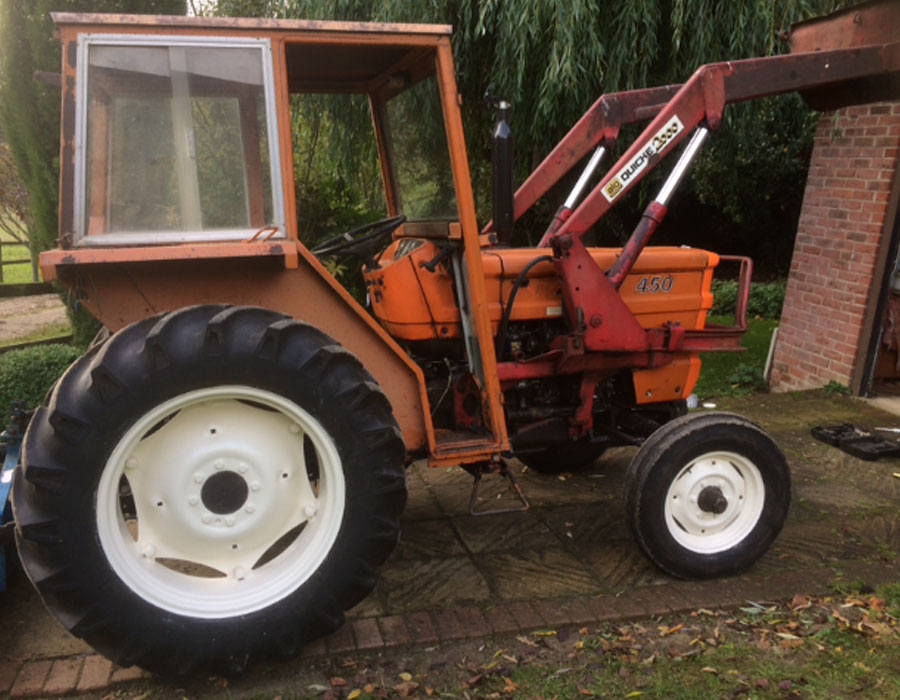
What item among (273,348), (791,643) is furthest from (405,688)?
(791,643)

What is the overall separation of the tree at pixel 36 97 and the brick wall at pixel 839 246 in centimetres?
519

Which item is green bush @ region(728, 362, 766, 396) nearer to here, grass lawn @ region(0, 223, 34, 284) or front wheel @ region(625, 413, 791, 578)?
front wheel @ region(625, 413, 791, 578)

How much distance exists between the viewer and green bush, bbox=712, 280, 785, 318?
10102 millimetres

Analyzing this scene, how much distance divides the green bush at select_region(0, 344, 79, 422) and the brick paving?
179 centimetres

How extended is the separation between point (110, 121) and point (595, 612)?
251 cm

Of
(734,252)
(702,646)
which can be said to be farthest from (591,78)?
(734,252)

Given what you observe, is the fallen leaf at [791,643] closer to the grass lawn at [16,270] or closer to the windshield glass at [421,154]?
the windshield glass at [421,154]

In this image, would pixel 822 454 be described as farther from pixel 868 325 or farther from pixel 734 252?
pixel 734 252

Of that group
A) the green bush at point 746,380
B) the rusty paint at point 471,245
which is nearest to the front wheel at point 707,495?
the rusty paint at point 471,245

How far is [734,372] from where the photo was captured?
23.6 feet

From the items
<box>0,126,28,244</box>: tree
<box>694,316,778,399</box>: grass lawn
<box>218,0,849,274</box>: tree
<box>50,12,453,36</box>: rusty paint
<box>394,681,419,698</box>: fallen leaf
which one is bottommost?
<box>694,316,778,399</box>: grass lawn

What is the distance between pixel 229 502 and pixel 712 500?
195 centimetres

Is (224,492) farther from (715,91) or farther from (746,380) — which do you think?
(746,380)

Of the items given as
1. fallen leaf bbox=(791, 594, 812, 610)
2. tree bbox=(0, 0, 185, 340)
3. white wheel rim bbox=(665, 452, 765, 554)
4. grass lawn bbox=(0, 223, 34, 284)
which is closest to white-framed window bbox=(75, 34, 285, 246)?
white wheel rim bbox=(665, 452, 765, 554)
